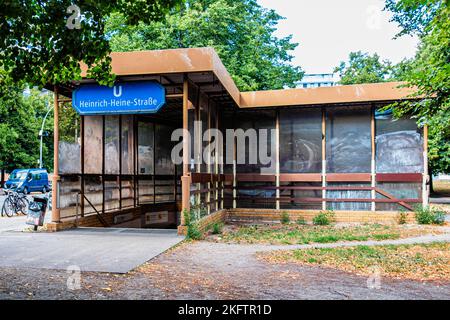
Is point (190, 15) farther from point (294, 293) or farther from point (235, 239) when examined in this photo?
point (294, 293)

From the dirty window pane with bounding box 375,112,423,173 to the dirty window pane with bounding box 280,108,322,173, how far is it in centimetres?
193

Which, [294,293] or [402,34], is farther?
[402,34]

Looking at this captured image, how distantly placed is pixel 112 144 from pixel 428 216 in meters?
9.87

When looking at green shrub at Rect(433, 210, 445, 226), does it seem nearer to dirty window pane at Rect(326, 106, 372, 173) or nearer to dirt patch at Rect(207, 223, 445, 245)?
dirt patch at Rect(207, 223, 445, 245)

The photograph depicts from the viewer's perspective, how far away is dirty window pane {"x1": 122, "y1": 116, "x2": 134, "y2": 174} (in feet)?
43.9

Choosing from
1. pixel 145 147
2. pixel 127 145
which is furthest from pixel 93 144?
pixel 145 147

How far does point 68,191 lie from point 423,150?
35.0 ft

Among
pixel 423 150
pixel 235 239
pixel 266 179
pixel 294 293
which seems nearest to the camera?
pixel 294 293

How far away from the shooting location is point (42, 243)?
26.7 ft

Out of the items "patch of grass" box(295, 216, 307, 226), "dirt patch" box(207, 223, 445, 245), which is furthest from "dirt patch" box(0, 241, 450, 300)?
"patch of grass" box(295, 216, 307, 226)

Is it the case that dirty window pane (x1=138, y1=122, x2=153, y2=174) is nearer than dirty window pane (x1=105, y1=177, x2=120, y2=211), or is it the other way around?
dirty window pane (x1=105, y1=177, x2=120, y2=211)

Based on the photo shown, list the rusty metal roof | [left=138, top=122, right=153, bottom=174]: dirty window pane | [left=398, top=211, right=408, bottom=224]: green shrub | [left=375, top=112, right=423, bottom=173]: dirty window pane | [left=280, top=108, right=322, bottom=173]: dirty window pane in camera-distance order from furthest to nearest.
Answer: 1. [left=138, top=122, right=153, bottom=174]: dirty window pane
2. [left=280, top=108, right=322, bottom=173]: dirty window pane
3. [left=375, top=112, right=423, bottom=173]: dirty window pane
4. [left=398, top=211, right=408, bottom=224]: green shrub
5. the rusty metal roof

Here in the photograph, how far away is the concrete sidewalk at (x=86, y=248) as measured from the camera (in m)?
6.27
